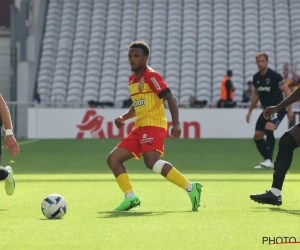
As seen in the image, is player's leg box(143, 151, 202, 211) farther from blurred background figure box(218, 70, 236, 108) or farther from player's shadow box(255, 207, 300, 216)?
blurred background figure box(218, 70, 236, 108)

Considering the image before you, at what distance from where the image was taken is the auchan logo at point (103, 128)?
2756cm

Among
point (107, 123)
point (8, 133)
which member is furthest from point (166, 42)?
point (8, 133)

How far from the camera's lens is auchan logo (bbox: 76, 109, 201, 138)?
90.4 ft

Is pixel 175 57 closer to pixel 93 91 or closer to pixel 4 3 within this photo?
pixel 93 91

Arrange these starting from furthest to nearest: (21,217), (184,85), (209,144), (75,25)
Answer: (75,25), (184,85), (209,144), (21,217)

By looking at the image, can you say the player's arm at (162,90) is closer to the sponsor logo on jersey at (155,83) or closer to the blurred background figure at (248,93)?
the sponsor logo on jersey at (155,83)

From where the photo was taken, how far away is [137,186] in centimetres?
1212

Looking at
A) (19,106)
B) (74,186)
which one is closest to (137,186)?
(74,186)

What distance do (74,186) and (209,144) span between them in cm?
1230

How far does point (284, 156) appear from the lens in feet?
29.8

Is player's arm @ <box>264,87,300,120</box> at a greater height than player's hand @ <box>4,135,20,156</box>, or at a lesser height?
greater

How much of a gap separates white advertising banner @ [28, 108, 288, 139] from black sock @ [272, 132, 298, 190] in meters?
18.3

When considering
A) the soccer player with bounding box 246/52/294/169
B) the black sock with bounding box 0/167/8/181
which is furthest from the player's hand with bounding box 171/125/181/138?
the soccer player with bounding box 246/52/294/169

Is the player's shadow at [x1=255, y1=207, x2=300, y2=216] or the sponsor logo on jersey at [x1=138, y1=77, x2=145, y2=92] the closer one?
the player's shadow at [x1=255, y1=207, x2=300, y2=216]
